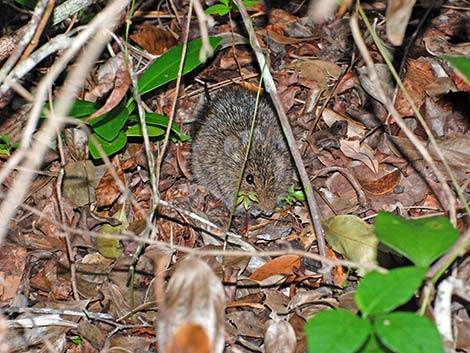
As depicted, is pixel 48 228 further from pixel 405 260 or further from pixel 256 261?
pixel 405 260

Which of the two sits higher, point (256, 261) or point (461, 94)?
point (461, 94)

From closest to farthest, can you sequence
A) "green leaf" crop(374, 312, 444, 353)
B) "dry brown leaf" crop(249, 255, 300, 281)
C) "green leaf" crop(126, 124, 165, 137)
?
1. "green leaf" crop(374, 312, 444, 353)
2. "dry brown leaf" crop(249, 255, 300, 281)
3. "green leaf" crop(126, 124, 165, 137)

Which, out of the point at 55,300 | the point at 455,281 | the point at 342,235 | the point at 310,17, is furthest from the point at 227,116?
the point at 455,281

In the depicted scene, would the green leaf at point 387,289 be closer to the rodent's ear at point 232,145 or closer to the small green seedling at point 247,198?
the small green seedling at point 247,198

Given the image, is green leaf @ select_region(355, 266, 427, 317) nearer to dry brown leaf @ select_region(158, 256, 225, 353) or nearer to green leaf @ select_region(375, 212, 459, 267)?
green leaf @ select_region(375, 212, 459, 267)

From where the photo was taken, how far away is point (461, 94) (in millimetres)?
6117

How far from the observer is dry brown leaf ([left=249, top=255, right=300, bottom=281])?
16.9 ft

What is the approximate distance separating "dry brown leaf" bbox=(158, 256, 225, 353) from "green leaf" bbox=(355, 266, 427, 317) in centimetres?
62

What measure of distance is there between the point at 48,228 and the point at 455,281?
12.0 ft

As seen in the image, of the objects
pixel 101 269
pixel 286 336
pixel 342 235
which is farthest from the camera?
pixel 101 269

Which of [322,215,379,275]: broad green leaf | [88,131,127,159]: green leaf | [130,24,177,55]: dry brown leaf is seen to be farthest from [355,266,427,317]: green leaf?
[130,24,177,55]: dry brown leaf

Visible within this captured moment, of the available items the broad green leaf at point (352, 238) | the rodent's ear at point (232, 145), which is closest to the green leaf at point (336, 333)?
the broad green leaf at point (352, 238)

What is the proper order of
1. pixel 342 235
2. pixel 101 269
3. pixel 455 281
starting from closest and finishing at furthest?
pixel 455 281, pixel 342 235, pixel 101 269

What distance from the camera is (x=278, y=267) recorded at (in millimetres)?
5199
